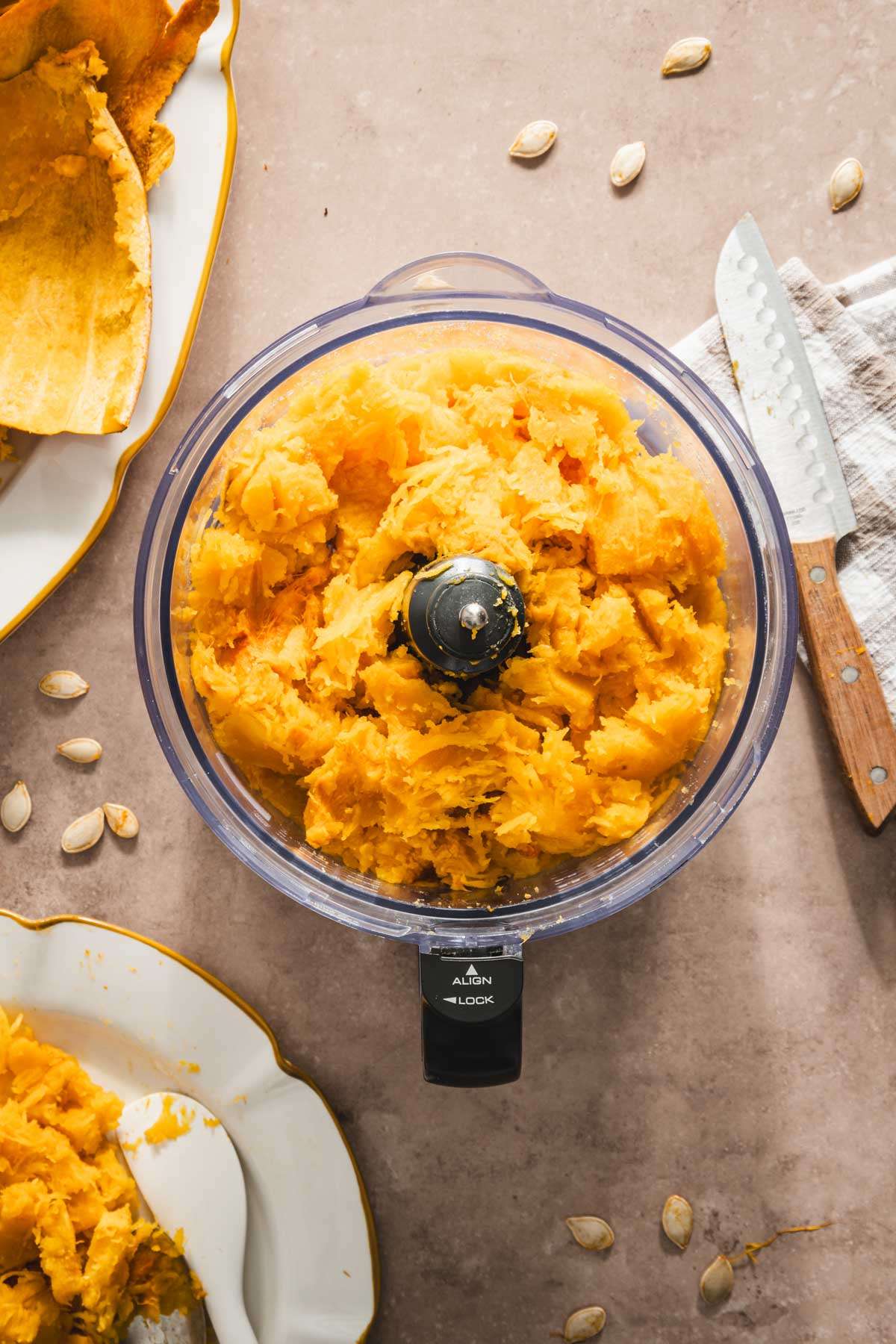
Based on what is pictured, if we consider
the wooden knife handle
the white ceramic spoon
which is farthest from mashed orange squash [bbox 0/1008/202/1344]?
the wooden knife handle

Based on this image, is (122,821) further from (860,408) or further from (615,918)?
(860,408)

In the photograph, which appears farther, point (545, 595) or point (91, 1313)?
point (91, 1313)

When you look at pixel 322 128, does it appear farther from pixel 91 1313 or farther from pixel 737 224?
pixel 91 1313

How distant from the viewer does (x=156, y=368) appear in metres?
1.33

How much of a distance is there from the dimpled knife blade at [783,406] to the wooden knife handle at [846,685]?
0.04 metres

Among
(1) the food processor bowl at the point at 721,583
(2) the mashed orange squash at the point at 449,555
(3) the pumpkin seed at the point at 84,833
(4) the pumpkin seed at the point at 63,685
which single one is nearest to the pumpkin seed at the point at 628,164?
(1) the food processor bowl at the point at 721,583

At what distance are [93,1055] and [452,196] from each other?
51.1 inches

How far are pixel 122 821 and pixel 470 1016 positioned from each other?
602 millimetres

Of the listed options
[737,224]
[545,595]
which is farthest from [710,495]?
[737,224]

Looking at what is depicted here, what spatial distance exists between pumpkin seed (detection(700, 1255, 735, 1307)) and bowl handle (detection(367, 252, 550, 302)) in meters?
1.35

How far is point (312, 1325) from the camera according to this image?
1.38m

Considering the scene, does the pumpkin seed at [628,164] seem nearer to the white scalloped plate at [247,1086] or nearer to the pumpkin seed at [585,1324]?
the white scalloped plate at [247,1086]

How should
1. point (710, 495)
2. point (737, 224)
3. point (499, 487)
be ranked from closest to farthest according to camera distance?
point (499, 487) < point (710, 495) < point (737, 224)

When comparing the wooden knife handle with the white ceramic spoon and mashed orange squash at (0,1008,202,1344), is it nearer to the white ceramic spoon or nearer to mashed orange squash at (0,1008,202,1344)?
the white ceramic spoon
